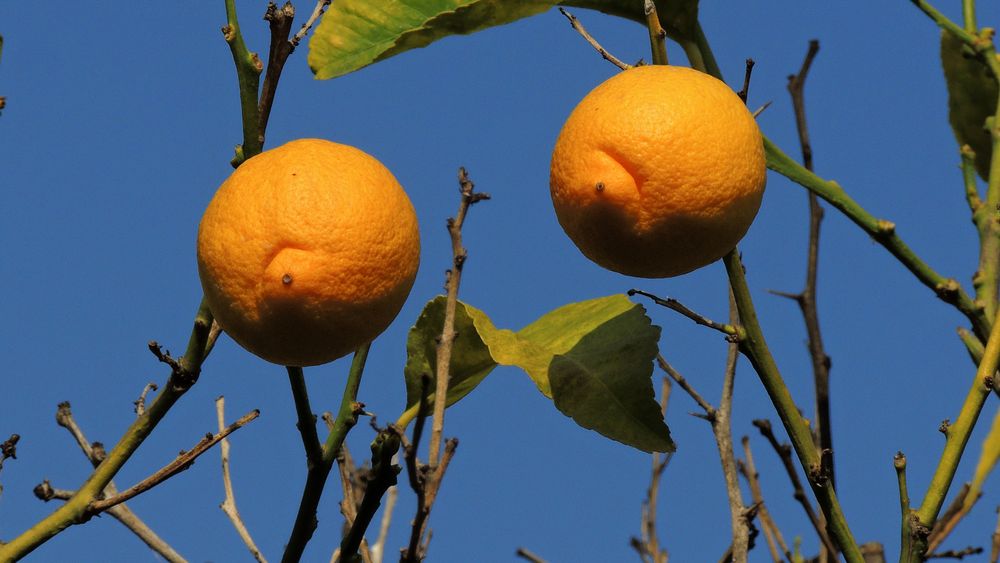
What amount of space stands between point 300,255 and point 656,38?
453 mm

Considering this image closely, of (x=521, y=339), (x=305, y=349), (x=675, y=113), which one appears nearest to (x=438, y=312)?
(x=521, y=339)

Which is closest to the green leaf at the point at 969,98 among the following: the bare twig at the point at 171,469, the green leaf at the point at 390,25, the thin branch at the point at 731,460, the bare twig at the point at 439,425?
the thin branch at the point at 731,460

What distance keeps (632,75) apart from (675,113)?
0.08m

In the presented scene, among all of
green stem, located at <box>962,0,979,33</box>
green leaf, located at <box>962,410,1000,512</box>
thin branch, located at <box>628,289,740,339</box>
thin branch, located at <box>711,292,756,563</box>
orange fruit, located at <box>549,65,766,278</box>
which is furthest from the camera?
green stem, located at <box>962,0,979,33</box>

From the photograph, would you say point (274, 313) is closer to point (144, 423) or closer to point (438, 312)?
point (144, 423)

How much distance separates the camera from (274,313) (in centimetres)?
108

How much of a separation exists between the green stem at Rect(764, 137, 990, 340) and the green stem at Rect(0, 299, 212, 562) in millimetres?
679

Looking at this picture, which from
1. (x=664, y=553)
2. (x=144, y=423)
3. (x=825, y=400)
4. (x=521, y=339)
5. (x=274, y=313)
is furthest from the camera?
(x=664, y=553)

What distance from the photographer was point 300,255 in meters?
1.07

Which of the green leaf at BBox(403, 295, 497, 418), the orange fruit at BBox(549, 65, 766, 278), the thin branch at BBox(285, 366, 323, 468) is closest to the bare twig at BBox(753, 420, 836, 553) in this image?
the orange fruit at BBox(549, 65, 766, 278)

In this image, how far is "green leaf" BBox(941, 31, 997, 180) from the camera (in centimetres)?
182

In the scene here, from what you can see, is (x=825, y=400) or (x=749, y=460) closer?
(x=825, y=400)

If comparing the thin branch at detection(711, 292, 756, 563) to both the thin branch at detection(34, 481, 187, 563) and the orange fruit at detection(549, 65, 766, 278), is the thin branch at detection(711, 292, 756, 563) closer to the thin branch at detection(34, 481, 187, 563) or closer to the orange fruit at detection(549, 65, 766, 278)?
the orange fruit at detection(549, 65, 766, 278)

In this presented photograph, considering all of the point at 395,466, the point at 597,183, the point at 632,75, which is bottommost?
the point at 395,466
